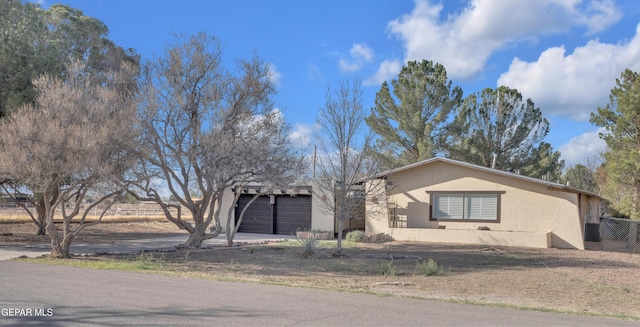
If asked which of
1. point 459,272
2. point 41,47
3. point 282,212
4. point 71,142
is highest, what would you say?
point 41,47

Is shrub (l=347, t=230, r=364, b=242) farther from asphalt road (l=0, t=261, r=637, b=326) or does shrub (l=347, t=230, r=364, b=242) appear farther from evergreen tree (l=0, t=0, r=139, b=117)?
asphalt road (l=0, t=261, r=637, b=326)

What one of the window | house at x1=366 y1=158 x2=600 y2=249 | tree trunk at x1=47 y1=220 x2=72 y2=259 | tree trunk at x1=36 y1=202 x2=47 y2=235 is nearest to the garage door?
house at x1=366 y1=158 x2=600 y2=249

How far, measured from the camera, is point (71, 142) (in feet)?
44.2

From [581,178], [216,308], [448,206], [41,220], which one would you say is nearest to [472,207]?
[448,206]

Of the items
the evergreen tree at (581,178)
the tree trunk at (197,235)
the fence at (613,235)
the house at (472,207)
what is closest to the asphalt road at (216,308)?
the tree trunk at (197,235)

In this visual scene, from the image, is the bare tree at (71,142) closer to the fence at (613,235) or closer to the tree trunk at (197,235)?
the tree trunk at (197,235)

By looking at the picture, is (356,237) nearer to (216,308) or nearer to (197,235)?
(197,235)

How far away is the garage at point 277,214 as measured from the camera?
1111 inches

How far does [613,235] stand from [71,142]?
23.8 meters

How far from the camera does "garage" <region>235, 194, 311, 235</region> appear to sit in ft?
92.6

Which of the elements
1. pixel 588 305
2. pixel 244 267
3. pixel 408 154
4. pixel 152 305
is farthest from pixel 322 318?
pixel 408 154

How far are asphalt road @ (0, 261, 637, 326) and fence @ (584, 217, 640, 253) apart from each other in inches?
682

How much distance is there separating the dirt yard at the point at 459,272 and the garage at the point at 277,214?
677cm

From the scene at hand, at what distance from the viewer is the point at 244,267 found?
46.8 ft
